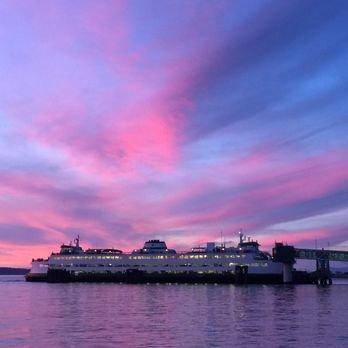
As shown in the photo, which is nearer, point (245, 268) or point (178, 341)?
point (178, 341)

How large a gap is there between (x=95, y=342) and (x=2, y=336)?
9.84 metres

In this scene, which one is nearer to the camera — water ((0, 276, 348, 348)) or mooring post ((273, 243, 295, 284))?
water ((0, 276, 348, 348))

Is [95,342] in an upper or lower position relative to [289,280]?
lower

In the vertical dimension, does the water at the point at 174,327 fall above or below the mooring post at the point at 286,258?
below

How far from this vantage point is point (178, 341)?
45.0m

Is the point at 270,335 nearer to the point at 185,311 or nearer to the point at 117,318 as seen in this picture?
the point at 117,318

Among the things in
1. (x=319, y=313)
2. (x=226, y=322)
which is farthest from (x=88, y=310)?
(x=319, y=313)

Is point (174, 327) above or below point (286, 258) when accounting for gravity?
below

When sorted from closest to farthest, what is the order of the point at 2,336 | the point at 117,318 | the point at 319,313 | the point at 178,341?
the point at 178,341 → the point at 2,336 → the point at 117,318 → the point at 319,313

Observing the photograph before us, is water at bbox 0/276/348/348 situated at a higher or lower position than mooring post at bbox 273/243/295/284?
lower

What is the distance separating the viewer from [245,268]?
199 m

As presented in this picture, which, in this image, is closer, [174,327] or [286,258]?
[174,327]

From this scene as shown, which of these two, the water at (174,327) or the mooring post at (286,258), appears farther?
the mooring post at (286,258)

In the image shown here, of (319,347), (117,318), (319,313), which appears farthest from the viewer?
(319,313)
